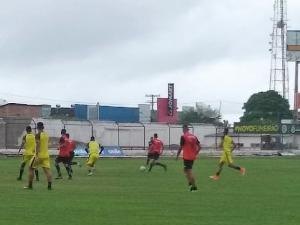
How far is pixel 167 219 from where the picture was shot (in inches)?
585

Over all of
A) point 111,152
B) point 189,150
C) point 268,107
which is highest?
point 268,107

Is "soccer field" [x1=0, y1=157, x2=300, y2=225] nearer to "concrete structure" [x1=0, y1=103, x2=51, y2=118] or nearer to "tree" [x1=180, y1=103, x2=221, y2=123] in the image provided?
"concrete structure" [x1=0, y1=103, x2=51, y2=118]

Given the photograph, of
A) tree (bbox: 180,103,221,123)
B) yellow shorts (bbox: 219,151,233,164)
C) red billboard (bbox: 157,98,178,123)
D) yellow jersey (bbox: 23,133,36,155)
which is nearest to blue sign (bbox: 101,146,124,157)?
yellow shorts (bbox: 219,151,233,164)

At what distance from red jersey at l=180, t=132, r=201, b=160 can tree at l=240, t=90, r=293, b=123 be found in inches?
4668

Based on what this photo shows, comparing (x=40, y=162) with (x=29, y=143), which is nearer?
(x=40, y=162)

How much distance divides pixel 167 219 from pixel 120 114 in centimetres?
10133

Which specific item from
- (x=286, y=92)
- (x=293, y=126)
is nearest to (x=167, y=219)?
(x=293, y=126)

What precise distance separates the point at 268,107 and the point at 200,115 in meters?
25.0

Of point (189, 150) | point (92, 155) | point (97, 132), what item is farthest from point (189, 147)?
point (97, 132)

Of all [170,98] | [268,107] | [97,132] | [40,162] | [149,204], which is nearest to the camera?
[149,204]

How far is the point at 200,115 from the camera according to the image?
168 meters

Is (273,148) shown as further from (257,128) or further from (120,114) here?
(120,114)

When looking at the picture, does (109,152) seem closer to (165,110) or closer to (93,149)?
Result: (93,149)

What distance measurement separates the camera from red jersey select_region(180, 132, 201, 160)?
23.3m
